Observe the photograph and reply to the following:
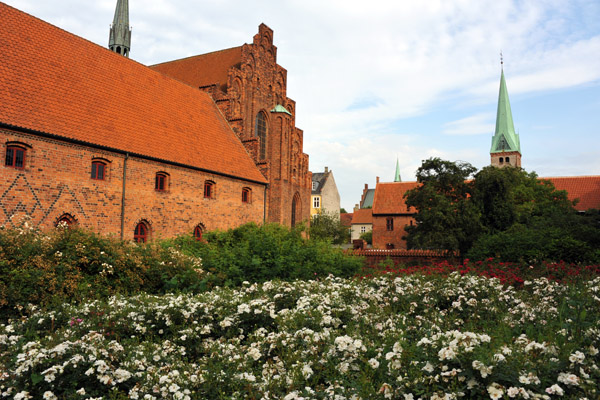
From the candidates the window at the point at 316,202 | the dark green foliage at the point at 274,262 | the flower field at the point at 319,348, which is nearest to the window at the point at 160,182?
the dark green foliage at the point at 274,262

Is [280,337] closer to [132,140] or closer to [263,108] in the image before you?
Answer: [132,140]

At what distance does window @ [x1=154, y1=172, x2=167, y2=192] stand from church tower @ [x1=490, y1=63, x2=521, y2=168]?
64643 mm

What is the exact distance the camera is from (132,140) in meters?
18.7

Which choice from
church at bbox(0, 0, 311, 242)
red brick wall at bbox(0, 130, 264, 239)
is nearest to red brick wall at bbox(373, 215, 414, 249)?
church at bbox(0, 0, 311, 242)

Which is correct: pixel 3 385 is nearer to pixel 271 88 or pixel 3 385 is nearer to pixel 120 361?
pixel 120 361

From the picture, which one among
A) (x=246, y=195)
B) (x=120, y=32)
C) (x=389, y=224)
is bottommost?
(x=389, y=224)

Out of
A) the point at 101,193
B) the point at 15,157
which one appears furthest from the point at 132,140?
the point at 15,157

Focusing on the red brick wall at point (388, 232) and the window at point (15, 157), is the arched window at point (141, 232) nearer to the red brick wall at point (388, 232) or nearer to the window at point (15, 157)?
the window at point (15, 157)

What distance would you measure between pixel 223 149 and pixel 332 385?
21.8 meters

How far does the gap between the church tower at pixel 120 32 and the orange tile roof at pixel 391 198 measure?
28.1 metres

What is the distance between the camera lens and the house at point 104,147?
48.6ft

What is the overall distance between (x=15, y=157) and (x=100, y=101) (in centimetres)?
530

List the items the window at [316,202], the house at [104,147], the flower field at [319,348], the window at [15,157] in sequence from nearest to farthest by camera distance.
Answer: the flower field at [319,348], the window at [15,157], the house at [104,147], the window at [316,202]

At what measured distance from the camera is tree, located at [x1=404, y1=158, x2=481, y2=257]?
22.2m
